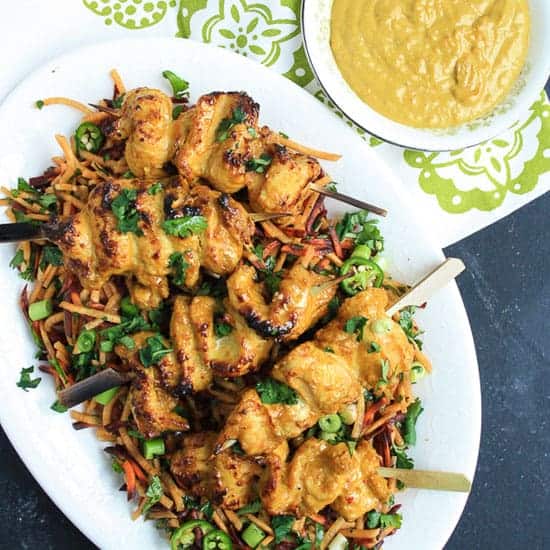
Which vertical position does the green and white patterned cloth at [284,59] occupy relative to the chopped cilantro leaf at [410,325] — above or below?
above

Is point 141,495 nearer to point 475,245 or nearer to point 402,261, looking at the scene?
point 402,261

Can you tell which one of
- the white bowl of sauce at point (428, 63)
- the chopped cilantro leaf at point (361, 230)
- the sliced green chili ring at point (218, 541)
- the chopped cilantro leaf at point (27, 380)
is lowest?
the sliced green chili ring at point (218, 541)

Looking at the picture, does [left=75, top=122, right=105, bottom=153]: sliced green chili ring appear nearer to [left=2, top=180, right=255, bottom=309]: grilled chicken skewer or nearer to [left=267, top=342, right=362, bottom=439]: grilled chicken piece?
[left=2, top=180, right=255, bottom=309]: grilled chicken skewer

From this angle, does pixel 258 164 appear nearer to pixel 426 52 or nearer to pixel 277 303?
pixel 277 303

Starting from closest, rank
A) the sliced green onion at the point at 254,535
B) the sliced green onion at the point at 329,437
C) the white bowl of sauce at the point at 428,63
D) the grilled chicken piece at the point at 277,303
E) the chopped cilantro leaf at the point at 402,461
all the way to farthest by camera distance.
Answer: the grilled chicken piece at the point at 277,303 < the sliced green onion at the point at 329,437 < the sliced green onion at the point at 254,535 < the chopped cilantro leaf at the point at 402,461 < the white bowl of sauce at the point at 428,63

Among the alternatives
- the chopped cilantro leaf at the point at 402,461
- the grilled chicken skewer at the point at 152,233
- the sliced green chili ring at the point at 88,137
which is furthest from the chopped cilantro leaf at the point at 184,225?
the chopped cilantro leaf at the point at 402,461

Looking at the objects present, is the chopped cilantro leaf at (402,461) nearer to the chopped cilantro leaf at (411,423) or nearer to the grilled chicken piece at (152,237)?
the chopped cilantro leaf at (411,423)
